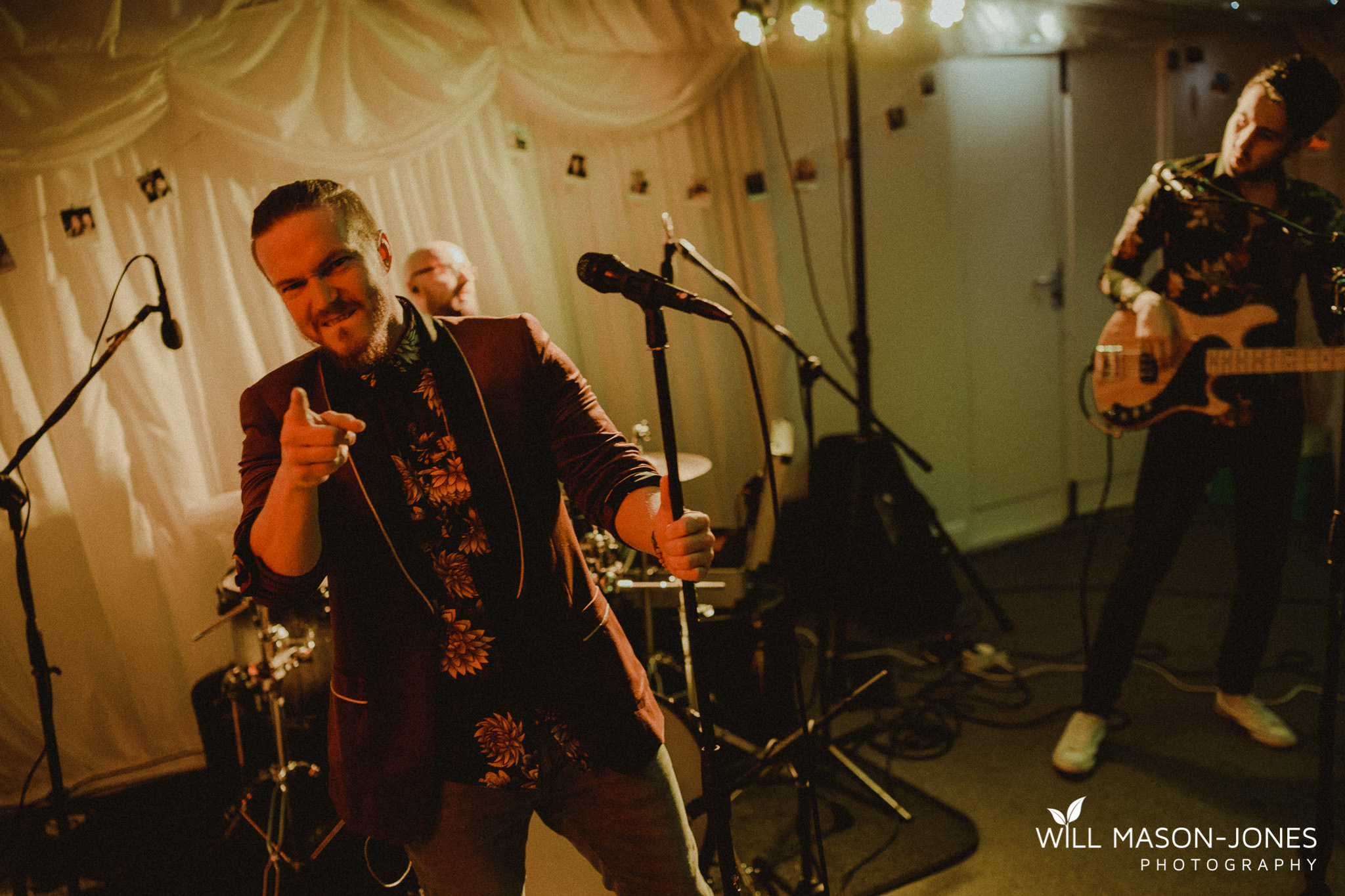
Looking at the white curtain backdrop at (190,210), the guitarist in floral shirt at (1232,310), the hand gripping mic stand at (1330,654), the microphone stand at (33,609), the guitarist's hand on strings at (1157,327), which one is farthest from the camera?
the white curtain backdrop at (190,210)

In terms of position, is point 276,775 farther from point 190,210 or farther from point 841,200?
point 841,200

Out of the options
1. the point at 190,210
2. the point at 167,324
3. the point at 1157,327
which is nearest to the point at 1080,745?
the point at 1157,327

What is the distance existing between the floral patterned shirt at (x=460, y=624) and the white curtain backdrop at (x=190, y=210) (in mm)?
1581

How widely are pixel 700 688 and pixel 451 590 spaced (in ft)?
1.29

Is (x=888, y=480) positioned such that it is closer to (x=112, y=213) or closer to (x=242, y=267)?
(x=242, y=267)

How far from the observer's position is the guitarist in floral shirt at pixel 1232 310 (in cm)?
208

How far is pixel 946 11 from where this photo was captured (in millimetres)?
2965

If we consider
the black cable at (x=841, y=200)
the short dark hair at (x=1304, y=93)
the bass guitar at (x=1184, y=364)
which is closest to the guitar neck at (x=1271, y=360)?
the bass guitar at (x=1184, y=364)

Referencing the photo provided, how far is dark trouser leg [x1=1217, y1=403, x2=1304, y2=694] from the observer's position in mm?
2250

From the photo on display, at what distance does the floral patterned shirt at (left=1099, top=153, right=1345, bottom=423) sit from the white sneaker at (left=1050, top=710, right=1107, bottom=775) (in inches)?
40.6

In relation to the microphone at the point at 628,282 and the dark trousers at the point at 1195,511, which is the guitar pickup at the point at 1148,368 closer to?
the dark trousers at the point at 1195,511

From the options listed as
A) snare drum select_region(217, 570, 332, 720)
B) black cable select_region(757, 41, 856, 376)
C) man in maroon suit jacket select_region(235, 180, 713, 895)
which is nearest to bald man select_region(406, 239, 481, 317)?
snare drum select_region(217, 570, 332, 720)

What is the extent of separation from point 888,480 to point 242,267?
2909 millimetres

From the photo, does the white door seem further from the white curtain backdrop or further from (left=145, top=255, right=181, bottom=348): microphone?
(left=145, top=255, right=181, bottom=348): microphone
